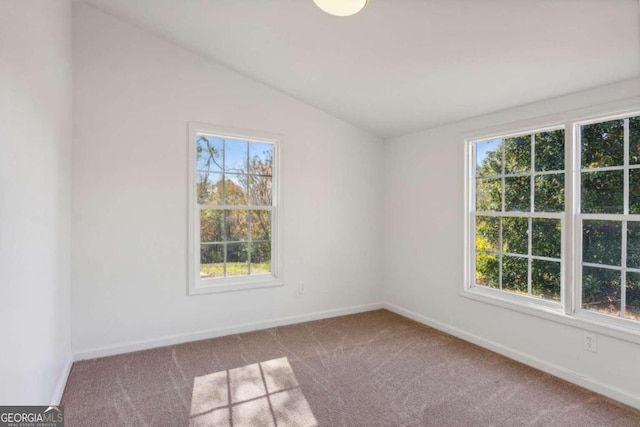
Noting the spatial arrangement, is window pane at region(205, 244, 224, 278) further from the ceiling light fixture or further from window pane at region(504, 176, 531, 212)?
window pane at region(504, 176, 531, 212)

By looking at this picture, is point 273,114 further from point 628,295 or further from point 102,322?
point 628,295

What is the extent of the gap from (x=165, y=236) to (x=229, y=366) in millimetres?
1321

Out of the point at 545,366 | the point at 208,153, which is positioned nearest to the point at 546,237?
the point at 545,366

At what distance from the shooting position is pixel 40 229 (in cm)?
185

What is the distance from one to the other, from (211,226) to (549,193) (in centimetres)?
309

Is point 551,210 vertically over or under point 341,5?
under

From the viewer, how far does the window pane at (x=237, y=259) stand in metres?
3.54

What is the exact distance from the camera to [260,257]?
371 cm

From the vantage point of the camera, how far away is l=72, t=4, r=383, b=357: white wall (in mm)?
2857

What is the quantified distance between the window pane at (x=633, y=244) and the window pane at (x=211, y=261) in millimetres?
3364

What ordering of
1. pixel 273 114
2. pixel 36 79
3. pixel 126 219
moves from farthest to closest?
pixel 273 114
pixel 126 219
pixel 36 79

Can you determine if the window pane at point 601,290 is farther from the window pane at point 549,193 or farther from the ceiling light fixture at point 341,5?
the ceiling light fixture at point 341,5

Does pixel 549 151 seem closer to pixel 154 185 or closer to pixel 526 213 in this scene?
pixel 526 213

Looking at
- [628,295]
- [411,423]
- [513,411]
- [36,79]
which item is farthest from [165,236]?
[628,295]
